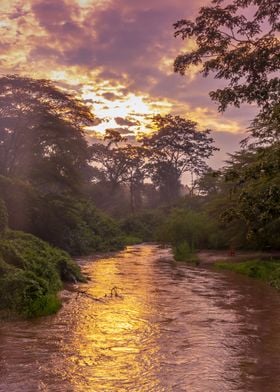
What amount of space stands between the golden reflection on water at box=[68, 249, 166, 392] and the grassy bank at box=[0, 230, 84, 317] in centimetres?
114

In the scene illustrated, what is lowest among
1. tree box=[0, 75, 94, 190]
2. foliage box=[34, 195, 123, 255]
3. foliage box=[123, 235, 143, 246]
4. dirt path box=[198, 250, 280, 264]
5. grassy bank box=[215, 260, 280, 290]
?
grassy bank box=[215, 260, 280, 290]

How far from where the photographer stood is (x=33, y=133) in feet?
109

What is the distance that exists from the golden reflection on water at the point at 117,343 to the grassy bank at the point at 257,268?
6.07 meters

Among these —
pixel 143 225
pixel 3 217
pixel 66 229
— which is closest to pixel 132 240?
pixel 143 225

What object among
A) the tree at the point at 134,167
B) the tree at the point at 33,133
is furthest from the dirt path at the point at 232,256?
the tree at the point at 134,167

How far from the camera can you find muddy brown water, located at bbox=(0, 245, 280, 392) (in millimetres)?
7520

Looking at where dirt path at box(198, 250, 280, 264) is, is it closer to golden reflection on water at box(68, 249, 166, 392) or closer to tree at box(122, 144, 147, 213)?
golden reflection on water at box(68, 249, 166, 392)

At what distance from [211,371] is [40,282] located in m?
7.08

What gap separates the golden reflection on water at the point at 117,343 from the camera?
754 cm

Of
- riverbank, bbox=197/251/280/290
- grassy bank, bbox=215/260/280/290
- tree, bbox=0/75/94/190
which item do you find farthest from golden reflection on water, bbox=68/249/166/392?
tree, bbox=0/75/94/190

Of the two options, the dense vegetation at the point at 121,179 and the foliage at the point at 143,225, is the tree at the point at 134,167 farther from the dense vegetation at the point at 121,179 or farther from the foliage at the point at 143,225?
the foliage at the point at 143,225

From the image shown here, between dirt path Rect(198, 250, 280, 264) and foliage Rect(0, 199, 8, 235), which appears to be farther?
dirt path Rect(198, 250, 280, 264)

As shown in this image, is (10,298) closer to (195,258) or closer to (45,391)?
A: (45,391)

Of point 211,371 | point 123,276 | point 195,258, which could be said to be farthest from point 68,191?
point 211,371
